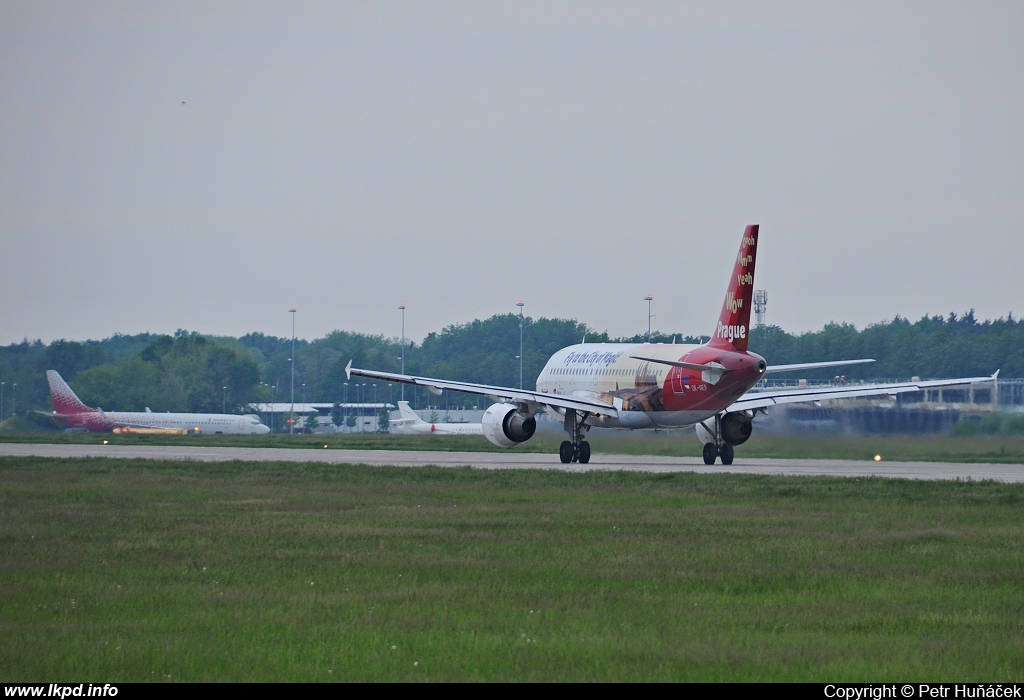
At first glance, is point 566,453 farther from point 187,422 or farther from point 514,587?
point 187,422

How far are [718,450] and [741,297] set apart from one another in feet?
19.7

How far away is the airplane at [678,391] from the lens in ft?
130

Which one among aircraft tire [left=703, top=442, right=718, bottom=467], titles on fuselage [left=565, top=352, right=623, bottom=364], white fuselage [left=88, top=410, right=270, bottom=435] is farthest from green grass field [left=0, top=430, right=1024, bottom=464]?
white fuselage [left=88, top=410, right=270, bottom=435]

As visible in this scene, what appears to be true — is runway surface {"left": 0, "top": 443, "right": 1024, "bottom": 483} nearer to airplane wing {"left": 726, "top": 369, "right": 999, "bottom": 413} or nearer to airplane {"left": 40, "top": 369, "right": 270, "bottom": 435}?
airplane wing {"left": 726, "top": 369, "right": 999, "bottom": 413}

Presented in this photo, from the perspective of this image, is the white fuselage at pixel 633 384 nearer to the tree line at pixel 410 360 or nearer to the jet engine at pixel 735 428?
the jet engine at pixel 735 428

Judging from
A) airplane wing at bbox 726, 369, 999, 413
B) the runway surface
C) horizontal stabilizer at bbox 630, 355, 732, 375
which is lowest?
the runway surface

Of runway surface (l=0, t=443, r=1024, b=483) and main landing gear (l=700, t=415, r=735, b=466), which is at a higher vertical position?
main landing gear (l=700, t=415, r=735, b=466)

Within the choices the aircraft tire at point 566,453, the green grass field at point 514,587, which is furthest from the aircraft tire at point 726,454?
the green grass field at point 514,587

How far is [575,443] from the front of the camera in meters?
45.0

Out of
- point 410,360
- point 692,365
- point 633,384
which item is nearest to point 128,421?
point 410,360

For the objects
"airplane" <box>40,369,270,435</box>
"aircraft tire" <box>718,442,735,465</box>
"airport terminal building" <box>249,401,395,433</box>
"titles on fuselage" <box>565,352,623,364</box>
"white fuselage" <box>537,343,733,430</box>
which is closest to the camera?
"white fuselage" <box>537,343,733,430</box>

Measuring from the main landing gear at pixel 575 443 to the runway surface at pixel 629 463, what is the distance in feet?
1.17

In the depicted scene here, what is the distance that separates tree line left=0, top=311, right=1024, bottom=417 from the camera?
2702 inches

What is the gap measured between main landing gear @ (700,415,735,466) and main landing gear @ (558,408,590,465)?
4122 mm
